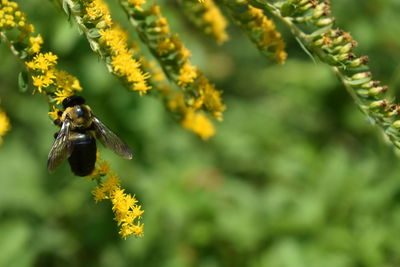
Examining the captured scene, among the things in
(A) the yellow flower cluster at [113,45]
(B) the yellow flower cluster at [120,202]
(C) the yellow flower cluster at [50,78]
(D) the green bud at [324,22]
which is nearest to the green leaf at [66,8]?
(A) the yellow flower cluster at [113,45]

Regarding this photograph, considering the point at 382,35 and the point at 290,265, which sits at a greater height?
the point at 382,35

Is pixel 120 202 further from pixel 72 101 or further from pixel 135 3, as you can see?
pixel 135 3

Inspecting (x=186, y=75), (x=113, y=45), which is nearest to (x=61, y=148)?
(x=113, y=45)

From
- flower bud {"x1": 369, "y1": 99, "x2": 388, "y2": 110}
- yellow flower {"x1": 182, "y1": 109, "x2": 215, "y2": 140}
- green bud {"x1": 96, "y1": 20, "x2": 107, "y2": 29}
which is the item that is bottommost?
yellow flower {"x1": 182, "y1": 109, "x2": 215, "y2": 140}

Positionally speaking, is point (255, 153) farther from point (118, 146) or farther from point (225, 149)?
point (118, 146)

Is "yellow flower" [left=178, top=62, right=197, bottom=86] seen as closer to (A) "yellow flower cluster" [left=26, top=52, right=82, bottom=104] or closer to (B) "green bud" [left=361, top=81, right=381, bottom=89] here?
(A) "yellow flower cluster" [left=26, top=52, right=82, bottom=104]

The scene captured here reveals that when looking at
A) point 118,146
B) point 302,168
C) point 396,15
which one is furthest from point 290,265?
point 396,15

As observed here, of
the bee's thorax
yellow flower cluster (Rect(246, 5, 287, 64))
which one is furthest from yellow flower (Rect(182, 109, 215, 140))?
the bee's thorax
